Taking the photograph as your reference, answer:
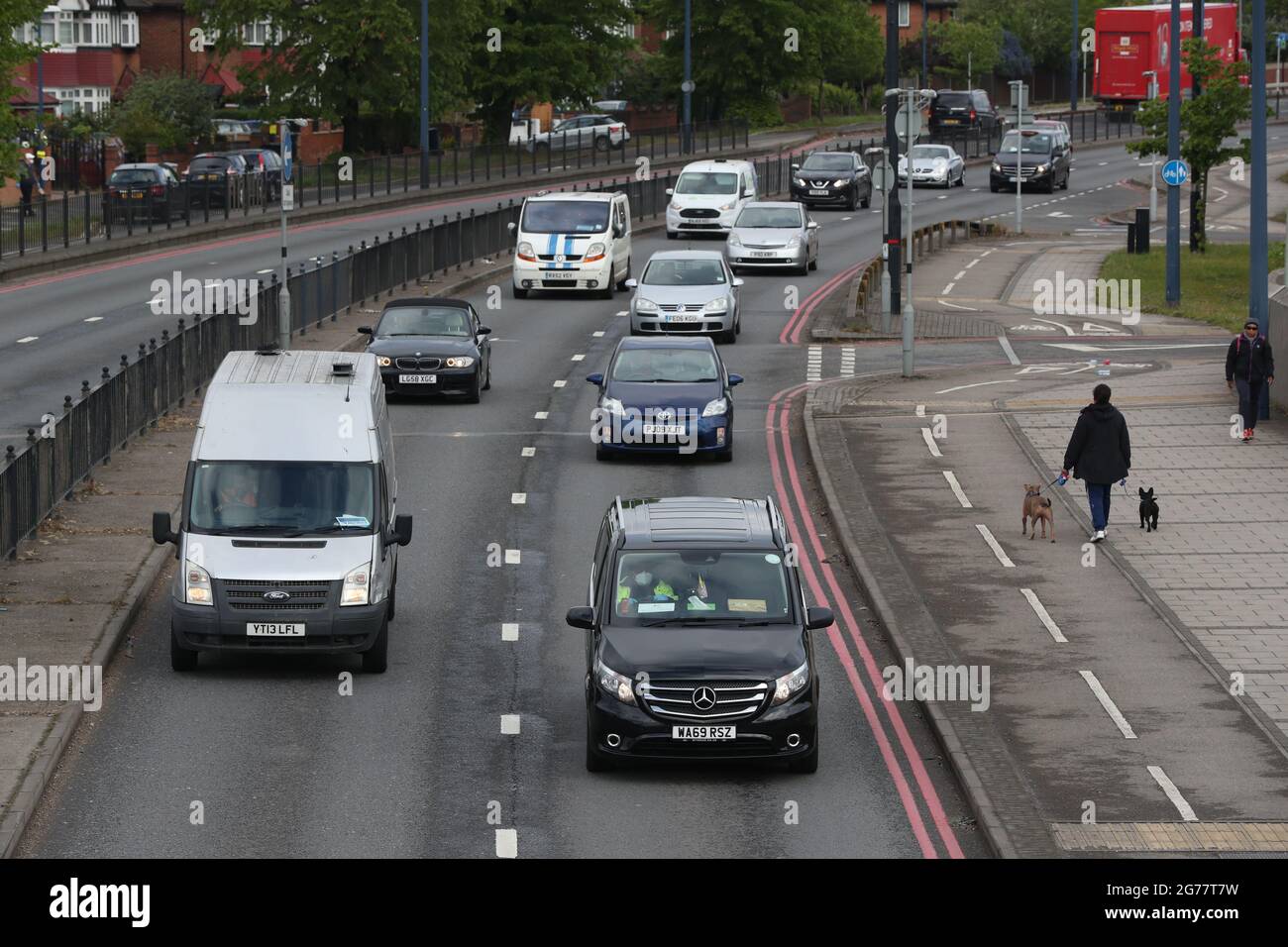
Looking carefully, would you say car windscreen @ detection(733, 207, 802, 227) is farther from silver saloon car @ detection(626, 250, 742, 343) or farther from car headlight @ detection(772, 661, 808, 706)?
car headlight @ detection(772, 661, 808, 706)

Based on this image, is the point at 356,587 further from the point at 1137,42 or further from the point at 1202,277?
the point at 1137,42

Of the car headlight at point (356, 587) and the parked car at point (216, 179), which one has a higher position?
the parked car at point (216, 179)

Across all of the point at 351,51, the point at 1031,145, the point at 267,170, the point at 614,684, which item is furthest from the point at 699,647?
the point at 351,51

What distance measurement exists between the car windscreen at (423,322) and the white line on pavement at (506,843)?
1894 centimetres

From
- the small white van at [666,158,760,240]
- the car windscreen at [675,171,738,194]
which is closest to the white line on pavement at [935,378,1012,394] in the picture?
the small white van at [666,158,760,240]

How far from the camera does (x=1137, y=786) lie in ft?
48.8

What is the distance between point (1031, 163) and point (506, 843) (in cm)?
6371

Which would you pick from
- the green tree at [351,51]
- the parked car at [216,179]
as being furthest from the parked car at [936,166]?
the parked car at [216,179]

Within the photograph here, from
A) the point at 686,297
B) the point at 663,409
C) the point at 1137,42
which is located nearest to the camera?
the point at 663,409

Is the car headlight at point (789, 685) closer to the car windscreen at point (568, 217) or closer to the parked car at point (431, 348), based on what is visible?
the parked car at point (431, 348)

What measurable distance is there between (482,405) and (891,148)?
12.7 meters

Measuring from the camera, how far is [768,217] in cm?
4897

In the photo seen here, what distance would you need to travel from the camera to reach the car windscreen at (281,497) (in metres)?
18.2

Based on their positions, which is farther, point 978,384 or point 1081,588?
point 978,384
